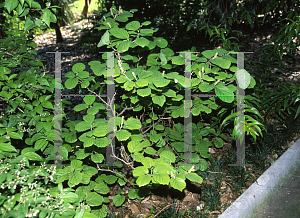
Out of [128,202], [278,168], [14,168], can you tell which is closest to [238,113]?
[278,168]

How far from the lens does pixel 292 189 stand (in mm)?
2336

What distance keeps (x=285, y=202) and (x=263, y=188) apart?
0.30m

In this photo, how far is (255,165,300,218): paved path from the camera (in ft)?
6.82

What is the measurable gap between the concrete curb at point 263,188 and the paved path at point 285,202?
55 mm

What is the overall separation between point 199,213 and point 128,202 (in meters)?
0.67

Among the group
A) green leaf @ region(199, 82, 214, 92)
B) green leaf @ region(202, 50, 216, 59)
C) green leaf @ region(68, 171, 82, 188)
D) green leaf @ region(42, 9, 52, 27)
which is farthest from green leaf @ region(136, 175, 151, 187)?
green leaf @ region(42, 9, 52, 27)

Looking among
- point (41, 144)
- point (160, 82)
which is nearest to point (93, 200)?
point (41, 144)

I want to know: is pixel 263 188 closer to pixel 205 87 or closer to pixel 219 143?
pixel 219 143

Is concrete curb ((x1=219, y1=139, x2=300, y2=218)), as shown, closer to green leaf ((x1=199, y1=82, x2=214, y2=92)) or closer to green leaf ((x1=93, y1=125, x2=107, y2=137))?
green leaf ((x1=199, y1=82, x2=214, y2=92))

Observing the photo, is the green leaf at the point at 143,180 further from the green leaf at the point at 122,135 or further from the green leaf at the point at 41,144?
the green leaf at the point at 41,144

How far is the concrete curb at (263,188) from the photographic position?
1.88 metres

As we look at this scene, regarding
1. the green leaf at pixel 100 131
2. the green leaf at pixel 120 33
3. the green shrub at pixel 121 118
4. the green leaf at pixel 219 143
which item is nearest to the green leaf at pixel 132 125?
the green shrub at pixel 121 118

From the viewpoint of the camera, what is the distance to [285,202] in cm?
220

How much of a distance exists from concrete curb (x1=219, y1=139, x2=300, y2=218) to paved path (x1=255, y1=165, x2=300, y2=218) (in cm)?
6
